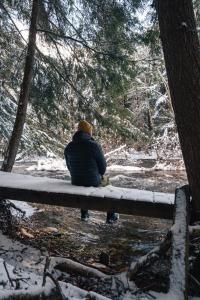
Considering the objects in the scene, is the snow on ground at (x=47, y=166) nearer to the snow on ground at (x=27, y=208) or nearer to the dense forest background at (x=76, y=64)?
the snow on ground at (x=27, y=208)

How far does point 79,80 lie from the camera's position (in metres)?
8.16

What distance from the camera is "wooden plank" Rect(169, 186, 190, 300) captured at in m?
3.17

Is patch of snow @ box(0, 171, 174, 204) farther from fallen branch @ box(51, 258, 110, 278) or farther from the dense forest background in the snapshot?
the dense forest background

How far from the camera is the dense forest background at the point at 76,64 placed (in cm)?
758

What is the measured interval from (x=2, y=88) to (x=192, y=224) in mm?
5308

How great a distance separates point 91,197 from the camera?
5.28 meters

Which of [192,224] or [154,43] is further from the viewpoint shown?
[154,43]

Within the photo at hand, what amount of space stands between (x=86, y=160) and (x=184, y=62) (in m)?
2.87

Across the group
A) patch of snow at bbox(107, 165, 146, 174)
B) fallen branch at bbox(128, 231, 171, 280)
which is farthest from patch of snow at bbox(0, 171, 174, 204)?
patch of snow at bbox(107, 165, 146, 174)

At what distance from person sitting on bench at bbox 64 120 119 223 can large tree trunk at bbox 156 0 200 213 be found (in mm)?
2476

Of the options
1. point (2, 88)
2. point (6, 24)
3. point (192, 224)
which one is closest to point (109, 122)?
A: point (2, 88)

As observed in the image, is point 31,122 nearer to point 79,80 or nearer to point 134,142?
point 79,80

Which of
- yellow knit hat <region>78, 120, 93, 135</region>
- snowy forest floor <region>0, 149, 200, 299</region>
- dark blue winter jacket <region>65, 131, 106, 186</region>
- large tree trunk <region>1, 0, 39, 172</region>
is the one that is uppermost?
large tree trunk <region>1, 0, 39, 172</region>

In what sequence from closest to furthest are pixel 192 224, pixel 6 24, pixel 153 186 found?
1. pixel 192 224
2. pixel 6 24
3. pixel 153 186
